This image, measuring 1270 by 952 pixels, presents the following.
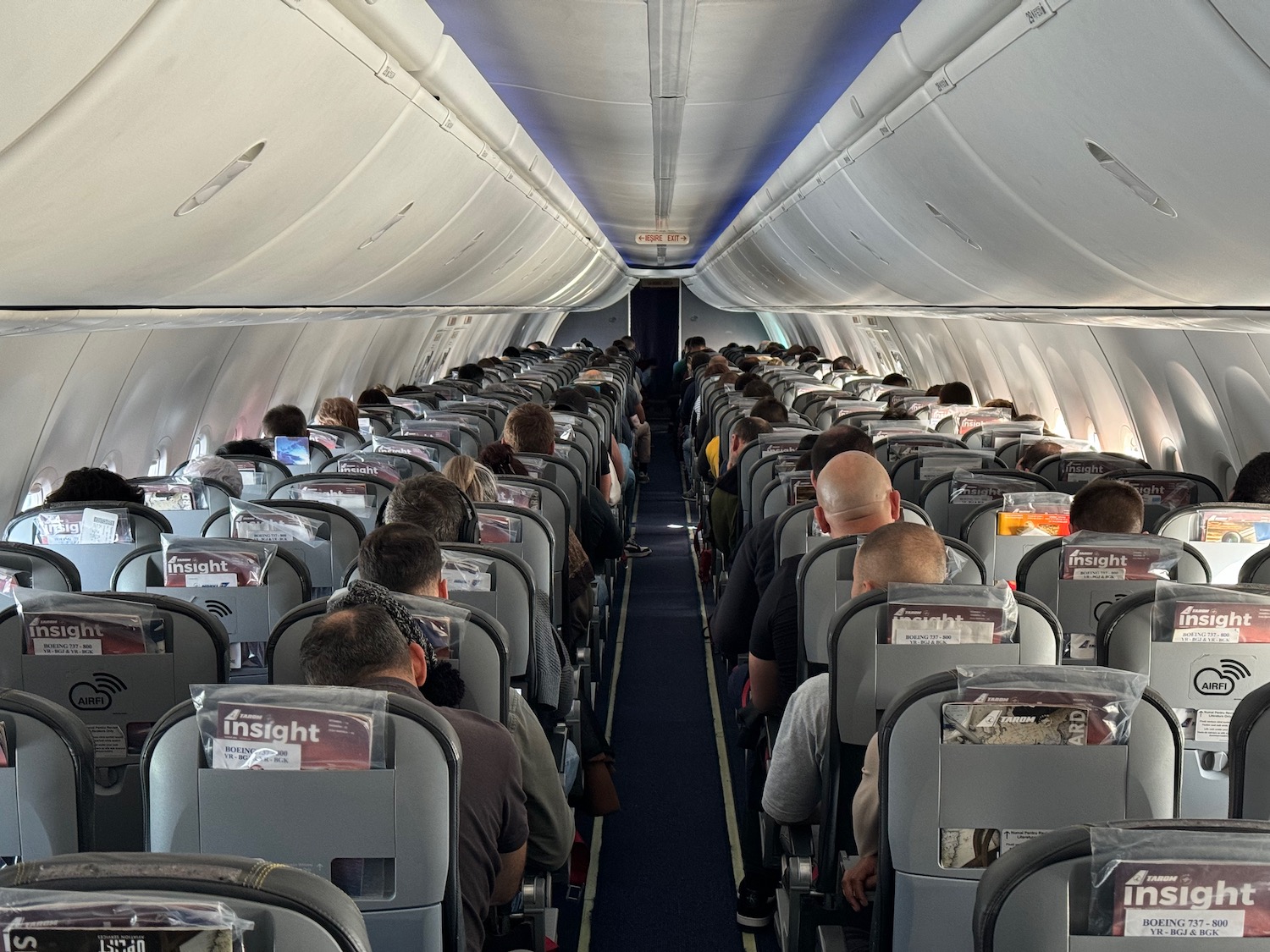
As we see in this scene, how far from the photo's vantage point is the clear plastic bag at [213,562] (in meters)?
4.61

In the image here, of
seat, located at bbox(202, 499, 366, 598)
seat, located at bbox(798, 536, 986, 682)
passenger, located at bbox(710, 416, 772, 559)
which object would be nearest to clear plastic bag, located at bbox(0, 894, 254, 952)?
seat, located at bbox(798, 536, 986, 682)

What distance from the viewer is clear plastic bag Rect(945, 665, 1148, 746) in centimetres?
273

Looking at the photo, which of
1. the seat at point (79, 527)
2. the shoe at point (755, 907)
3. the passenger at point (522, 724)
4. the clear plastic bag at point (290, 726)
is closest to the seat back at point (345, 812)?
the clear plastic bag at point (290, 726)

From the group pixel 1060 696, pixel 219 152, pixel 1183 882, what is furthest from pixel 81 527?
pixel 1183 882

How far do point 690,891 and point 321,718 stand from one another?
3.38 m

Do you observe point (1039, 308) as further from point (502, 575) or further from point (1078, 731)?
point (1078, 731)

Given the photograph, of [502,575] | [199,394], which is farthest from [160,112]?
[199,394]

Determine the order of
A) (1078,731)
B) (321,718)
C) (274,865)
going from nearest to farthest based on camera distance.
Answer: (274,865)
(321,718)
(1078,731)

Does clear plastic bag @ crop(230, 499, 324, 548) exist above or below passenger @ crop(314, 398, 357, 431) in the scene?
below

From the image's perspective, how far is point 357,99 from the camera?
5328mm

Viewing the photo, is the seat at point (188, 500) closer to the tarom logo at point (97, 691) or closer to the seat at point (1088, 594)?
the tarom logo at point (97, 691)

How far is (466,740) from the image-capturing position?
125 inches

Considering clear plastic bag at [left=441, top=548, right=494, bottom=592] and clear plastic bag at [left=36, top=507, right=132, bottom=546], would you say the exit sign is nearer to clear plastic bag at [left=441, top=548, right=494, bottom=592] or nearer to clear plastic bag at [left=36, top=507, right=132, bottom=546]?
clear plastic bag at [left=36, top=507, right=132, bottom=546]

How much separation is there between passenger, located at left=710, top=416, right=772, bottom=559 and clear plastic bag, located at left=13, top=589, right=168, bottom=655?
224 inches
